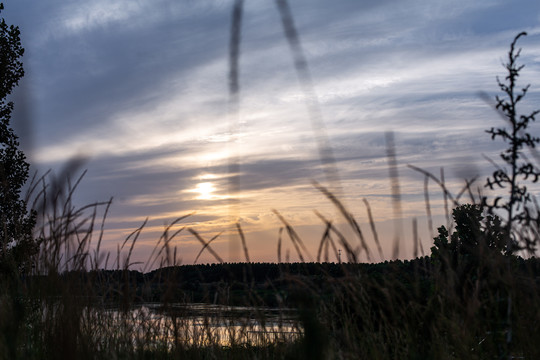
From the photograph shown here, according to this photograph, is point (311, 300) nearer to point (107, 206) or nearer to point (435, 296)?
point (435, 296)

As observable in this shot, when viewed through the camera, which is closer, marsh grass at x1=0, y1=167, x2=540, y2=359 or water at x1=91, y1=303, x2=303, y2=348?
marsh grass at x1=0, y1=167, x2=540, y2=359

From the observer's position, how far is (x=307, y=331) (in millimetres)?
827

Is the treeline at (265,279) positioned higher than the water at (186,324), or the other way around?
the treeline at (265,279)

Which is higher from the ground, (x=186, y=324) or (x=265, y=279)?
(x=265, y=279)

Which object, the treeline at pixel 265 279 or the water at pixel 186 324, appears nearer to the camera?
the treeline at pixel 265 279

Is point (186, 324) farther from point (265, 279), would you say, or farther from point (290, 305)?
point (290, 305)

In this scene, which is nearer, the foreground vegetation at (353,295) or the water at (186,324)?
the foreground vegetation at (353,295)

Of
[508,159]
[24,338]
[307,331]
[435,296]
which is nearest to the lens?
[307,331]

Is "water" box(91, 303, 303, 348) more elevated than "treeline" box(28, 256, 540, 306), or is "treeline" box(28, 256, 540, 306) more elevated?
"treeline" box(28, 256, 540, 306)

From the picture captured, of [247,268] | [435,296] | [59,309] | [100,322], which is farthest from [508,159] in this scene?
[100,322]

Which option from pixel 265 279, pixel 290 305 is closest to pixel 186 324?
pixel 265 279

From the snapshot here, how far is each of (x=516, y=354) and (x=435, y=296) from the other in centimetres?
53

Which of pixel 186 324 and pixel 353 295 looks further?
pixel 186 324

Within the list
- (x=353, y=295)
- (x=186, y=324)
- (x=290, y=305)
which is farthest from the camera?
(x=186, y=324)
